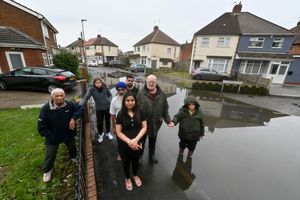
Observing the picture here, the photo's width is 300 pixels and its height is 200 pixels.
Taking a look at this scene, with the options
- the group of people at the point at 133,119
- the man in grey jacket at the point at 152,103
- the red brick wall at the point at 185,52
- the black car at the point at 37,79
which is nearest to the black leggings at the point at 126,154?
the group of people at the point at 133,119

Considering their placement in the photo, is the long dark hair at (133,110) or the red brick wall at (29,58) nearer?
the long dark hair at (133,110)

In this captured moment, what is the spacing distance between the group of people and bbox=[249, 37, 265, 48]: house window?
21.2 m

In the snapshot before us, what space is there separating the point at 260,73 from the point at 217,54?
5.96 metres

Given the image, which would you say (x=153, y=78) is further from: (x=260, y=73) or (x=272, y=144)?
(x=260, y=73)

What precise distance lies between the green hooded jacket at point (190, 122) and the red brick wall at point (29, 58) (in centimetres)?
1324

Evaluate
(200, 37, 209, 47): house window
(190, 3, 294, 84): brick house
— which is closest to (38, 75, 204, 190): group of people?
(190, 3, 294, 84): brick house

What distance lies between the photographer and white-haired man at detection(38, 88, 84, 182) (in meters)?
2.45

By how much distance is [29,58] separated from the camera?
11352 mm

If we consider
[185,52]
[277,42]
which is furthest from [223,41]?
[185,52]

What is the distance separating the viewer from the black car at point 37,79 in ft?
26.9

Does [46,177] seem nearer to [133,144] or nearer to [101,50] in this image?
[133,144]

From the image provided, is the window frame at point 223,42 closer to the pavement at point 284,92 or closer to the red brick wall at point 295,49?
the red brick wall at point 295,49

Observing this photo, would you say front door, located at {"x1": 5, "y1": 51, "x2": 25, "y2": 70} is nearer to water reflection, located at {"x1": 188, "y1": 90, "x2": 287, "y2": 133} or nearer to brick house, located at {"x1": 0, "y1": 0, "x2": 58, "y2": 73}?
brick house, located at {"x1": 0, "y1": 0, "x2": 58, "y2": 73}

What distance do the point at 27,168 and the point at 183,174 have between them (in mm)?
3243
